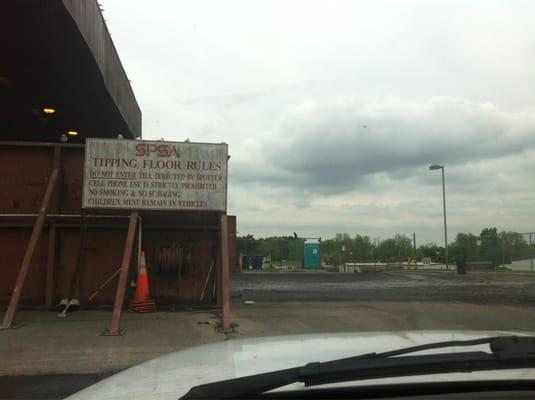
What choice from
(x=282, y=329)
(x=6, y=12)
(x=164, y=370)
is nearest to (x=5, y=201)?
(x=6, y=12)

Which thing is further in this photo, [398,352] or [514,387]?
[398,352]

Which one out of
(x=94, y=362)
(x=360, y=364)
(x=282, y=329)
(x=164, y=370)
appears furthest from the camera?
(x=282, y=329)

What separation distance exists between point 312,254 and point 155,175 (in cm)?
2809

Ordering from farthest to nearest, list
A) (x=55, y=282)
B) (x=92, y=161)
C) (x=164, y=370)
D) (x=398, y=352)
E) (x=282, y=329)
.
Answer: (x=55, y=282), (x=92, y=161), (x=282, y=329), (x=164, y=370), (x=398, y=352)

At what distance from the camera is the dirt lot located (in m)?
6.76

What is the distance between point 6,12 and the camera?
941cm

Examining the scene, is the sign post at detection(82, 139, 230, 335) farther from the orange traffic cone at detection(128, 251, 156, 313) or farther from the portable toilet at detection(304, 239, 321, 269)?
the portable toilet at detection(304, 239, 321, 269)

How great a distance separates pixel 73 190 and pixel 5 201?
127 centimetres

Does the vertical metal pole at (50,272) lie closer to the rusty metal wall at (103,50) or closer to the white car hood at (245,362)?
the rusty metal wall at (103,50)

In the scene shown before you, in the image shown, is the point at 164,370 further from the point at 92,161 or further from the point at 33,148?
the point at 33,148

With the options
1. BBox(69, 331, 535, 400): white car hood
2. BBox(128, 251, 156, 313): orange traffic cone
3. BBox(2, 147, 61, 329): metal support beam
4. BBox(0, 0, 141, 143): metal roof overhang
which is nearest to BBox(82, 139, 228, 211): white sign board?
BBox(2, 147, 61, 329): metal support beam

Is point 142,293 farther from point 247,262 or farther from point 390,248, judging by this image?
point 390,248

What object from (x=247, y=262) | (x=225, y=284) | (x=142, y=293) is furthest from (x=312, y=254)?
(x=225, y=284)

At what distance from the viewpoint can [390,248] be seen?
52250 millimetres
